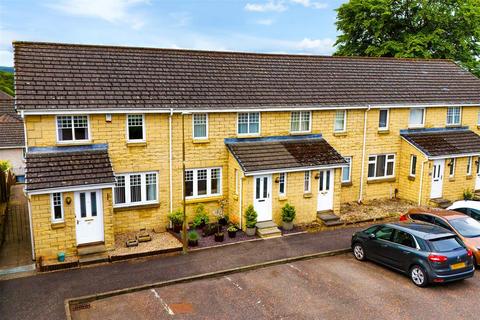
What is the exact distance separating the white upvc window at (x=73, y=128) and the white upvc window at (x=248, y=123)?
22.9 ft

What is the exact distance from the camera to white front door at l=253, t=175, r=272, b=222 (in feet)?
62.4

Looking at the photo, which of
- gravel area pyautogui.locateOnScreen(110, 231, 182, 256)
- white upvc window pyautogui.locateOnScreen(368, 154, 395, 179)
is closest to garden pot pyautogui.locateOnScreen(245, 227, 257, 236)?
gravel area pyautogui.locateOnScreen(110, 231, 182, 256)

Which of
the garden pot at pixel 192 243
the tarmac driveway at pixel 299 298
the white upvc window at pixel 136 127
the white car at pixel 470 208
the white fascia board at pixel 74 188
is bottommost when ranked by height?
the tarmac driveway at pixel 299 298

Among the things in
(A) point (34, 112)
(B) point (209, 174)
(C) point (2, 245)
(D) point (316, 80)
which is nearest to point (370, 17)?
(D) point (316, 80)

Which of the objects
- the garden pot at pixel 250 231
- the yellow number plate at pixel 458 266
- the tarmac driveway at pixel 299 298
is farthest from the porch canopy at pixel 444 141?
the garden pot at pixel 250 231

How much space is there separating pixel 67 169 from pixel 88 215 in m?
1.92

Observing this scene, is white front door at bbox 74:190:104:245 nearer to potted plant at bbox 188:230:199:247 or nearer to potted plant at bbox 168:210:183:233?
potted plant at bbox 168:210:183:233

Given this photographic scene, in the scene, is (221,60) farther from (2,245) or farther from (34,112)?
(2,245)

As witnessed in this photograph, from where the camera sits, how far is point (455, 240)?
13.6m

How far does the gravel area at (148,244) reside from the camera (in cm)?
1619

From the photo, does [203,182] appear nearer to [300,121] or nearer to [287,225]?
[287,225]

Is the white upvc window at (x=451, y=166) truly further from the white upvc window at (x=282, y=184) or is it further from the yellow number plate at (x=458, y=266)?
the yellow number plate at (x=458, y=266)

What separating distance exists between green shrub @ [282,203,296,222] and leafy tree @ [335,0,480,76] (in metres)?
22.5

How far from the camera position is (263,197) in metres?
19.2
